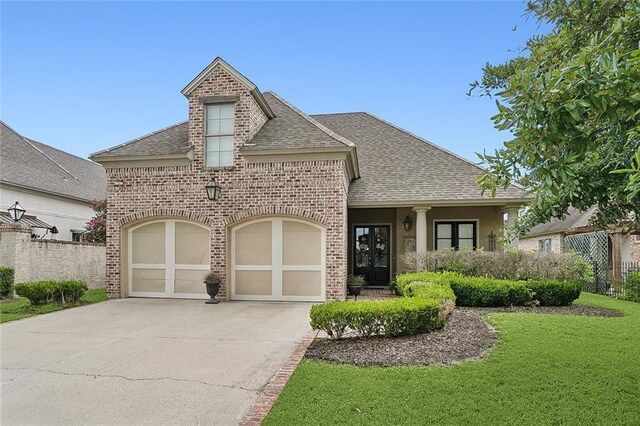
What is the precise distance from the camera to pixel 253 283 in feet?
35.6

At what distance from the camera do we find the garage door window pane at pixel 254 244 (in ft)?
35.5

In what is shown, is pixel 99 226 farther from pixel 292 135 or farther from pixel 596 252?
pixel 596 252

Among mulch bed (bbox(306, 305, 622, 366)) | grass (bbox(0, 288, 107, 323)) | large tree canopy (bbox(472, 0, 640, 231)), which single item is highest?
large tree canopy (bbox(472, 0, 640, 231))

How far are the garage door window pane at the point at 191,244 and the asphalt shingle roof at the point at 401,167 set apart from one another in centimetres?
472

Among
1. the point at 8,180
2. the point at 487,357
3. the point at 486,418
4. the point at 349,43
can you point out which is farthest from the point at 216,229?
the point at 8,180

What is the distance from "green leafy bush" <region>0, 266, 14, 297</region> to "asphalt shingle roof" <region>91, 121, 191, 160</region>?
439cm

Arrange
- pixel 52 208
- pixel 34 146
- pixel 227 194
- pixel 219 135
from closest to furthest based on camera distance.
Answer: pixel 227 194 < pixel 219 135 < pixel 52 208 < pixel 34 146

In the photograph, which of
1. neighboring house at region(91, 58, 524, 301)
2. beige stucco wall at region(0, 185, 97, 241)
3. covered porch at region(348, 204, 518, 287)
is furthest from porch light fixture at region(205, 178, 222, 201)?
beige stucco wall at region(0, 185, 97, 241)

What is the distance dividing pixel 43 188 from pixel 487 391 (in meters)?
19.4

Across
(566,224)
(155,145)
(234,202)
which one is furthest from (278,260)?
(566,224)

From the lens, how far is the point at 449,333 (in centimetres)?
642

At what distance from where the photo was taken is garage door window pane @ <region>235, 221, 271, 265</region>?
35.5ft

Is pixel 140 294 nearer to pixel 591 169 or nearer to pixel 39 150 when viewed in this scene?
pixel 591 169

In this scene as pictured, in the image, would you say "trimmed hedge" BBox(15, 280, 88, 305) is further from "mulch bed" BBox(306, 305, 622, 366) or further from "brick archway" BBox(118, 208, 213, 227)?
"mulch bed" BBox(306, 305, 622, 366)
